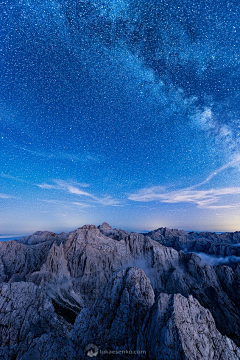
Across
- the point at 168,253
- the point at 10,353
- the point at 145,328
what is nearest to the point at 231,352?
the point at 145,328

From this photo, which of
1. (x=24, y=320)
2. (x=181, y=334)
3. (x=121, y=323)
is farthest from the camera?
(x=24, y=320)

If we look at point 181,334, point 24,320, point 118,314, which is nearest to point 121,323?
point 118,314

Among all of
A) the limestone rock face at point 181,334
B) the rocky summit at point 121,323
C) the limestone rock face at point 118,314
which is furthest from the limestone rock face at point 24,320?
the limestone rock face at point 181,334

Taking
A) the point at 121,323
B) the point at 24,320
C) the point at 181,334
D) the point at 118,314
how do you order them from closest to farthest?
the point at 181,334
the point at 121,323
the point at 118,314
the point at 24,320

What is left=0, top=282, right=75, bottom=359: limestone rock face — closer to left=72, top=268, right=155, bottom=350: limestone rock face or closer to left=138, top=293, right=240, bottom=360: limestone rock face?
left=72, top=268, right=155, bottom=350: limestone rock face

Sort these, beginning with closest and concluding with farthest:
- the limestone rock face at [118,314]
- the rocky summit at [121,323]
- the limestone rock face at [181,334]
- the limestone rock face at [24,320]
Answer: the limestone rock face at [181,334], the rocky summit at [121,323], the limestone rock face at [118,314], the limestone rock face at [24,320]

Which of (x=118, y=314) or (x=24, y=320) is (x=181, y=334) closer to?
(x=118, y=314)

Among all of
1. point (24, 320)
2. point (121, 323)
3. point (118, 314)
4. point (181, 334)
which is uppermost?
point (181, 334)

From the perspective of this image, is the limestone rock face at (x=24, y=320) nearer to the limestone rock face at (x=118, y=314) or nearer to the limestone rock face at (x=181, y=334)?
the limestone rock face at (x=118, y=314)

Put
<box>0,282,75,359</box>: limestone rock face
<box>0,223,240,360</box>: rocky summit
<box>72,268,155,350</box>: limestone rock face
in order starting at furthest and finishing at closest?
<box>0,282,75,359</box>: limestone rock face
<box>72,268,155,350</box>: limestone rock face
<box>0,223,240,360</box>: rocky summit

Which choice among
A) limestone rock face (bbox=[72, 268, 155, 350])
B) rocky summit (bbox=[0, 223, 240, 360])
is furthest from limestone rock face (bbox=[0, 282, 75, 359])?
limestone rock face (bbox=[72, 268, 155, 350])

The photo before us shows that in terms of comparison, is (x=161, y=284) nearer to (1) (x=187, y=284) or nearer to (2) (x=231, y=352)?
(1) (x=187, y=284)
